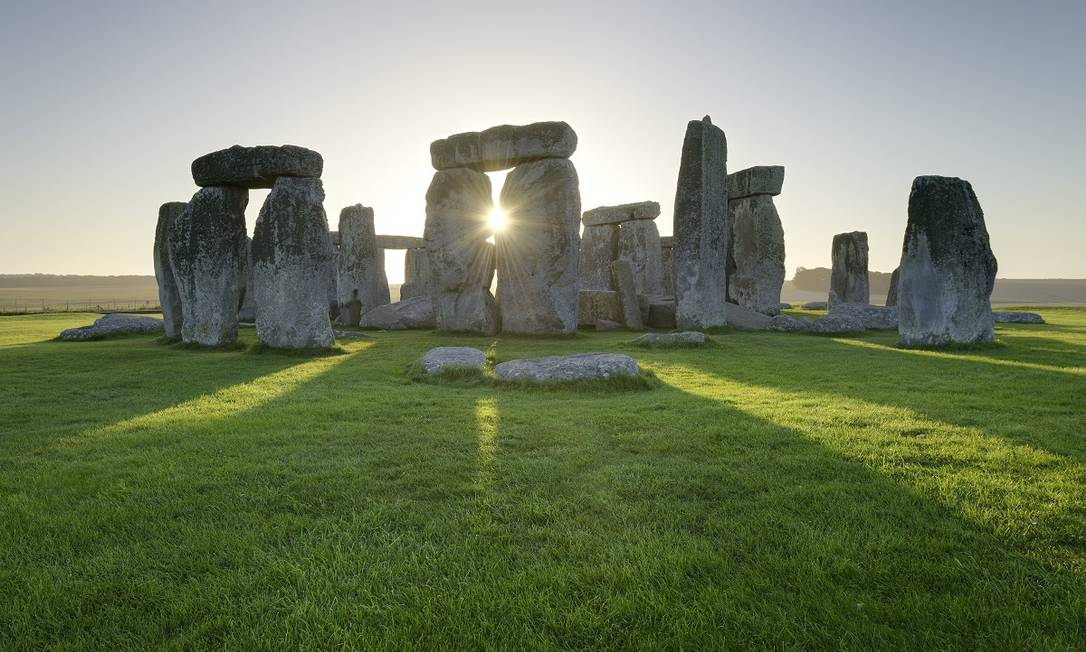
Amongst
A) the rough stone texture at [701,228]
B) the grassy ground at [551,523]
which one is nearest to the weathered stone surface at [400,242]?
the rough stone texture at [701,228]

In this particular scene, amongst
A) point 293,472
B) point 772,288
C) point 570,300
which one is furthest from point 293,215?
point 772,288

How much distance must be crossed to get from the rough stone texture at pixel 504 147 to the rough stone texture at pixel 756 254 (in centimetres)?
770

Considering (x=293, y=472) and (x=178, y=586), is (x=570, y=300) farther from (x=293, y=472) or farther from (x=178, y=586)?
(x=178, y=586)

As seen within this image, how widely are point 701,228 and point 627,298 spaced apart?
7.97 feet

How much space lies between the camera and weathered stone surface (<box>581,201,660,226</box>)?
21.3m

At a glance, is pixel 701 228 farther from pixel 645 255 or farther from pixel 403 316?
pixel 645 255

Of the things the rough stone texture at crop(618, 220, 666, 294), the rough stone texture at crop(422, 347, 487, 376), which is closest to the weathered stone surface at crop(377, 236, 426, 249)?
the rough stone texture at crop(618, 220, 666, 294)

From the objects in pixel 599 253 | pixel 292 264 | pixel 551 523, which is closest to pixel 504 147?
pixel 292 264

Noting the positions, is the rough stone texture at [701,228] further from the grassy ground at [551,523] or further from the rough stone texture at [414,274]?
the rough stone texture at [414,274]

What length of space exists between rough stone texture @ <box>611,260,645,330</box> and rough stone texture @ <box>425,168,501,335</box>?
314 centimetres

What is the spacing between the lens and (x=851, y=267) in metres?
20.5

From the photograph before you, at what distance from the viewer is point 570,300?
12453mm

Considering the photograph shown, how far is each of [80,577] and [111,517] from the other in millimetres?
591

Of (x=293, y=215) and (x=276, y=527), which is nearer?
(x=276, y=527)
